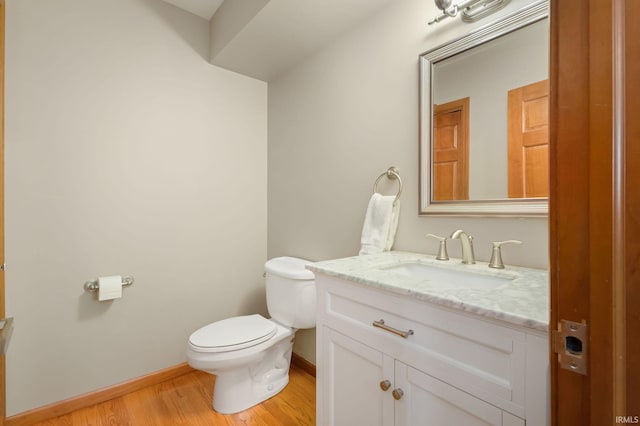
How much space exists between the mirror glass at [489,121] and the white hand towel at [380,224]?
5.8 inches

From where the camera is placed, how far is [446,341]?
0.75 m

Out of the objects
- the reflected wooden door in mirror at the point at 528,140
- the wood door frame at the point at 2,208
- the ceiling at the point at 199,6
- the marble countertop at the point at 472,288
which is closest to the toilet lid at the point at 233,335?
the marble countertop at the point at 472,288

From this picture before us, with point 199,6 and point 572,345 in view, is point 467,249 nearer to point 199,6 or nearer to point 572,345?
point 572,345

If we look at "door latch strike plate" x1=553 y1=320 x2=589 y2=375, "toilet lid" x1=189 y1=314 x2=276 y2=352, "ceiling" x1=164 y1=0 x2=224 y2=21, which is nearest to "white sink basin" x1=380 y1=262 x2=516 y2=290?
"door latch strike plate" x1=553 y1=320 x2=589 y2=375

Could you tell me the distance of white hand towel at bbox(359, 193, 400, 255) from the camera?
138 centimetres

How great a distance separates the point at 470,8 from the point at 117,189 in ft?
6.57

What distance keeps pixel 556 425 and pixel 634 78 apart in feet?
1.53

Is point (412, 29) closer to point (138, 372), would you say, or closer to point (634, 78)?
point (634, 78)

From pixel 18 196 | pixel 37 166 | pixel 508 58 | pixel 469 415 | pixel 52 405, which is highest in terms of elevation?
pixel 508 58

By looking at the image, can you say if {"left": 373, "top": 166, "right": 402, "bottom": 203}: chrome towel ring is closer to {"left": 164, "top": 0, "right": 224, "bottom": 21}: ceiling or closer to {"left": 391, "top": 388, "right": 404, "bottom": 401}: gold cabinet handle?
{"left": 391, "top": 388, "right": 404, "bottom": 401}: gold cabinet handle

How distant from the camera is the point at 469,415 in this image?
71cm

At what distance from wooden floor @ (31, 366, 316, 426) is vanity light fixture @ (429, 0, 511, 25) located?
6.61 ft

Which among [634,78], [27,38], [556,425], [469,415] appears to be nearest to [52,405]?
[27,38]

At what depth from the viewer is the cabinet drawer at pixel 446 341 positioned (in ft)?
2.10
